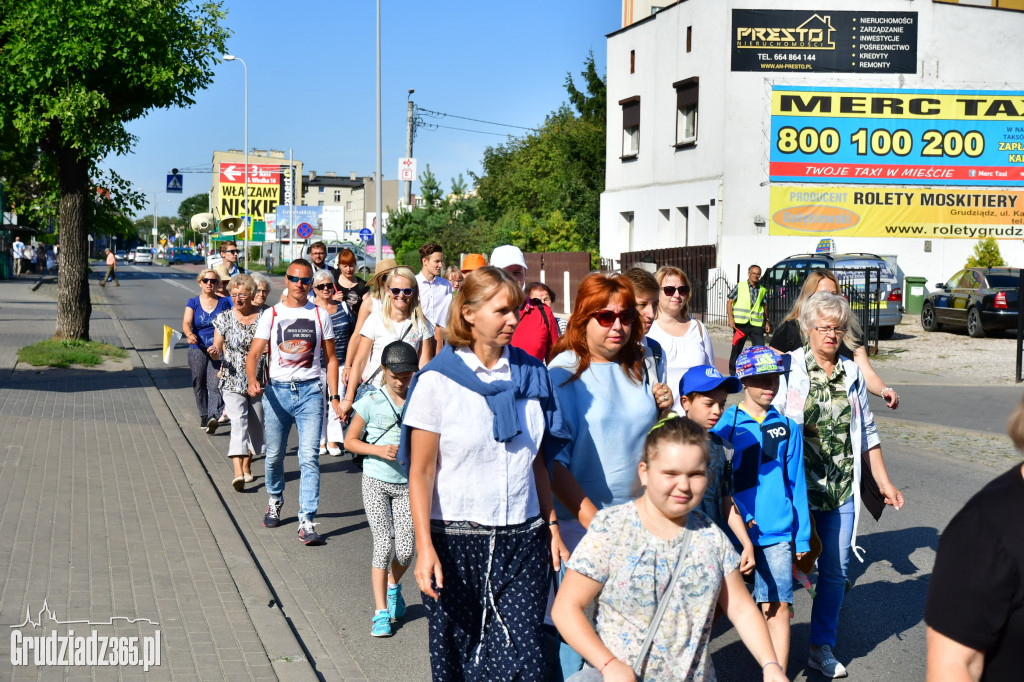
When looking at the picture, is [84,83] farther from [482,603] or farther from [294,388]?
[482,603]

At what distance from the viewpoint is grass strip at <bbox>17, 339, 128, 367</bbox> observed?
16703 millimetres

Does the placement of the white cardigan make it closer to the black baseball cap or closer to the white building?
the black baseball cap

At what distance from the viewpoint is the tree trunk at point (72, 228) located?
714 inches

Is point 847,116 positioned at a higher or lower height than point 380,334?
higher

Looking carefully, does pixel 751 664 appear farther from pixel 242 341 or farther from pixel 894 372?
pixel 894 372

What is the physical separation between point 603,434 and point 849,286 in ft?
58.1

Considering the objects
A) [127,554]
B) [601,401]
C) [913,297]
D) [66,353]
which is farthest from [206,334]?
[913,297]

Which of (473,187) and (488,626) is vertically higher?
(473,187)

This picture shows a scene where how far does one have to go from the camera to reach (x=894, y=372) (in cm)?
1892

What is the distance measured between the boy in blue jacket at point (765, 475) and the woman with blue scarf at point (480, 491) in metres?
1.03

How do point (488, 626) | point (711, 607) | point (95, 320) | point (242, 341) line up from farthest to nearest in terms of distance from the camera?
point (95, 320) < point (242, 341) < point (488, 626) < point (711, 607)

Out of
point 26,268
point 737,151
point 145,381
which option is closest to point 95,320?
point 145,381

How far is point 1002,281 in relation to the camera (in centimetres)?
2433

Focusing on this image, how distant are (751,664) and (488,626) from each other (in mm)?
2035
